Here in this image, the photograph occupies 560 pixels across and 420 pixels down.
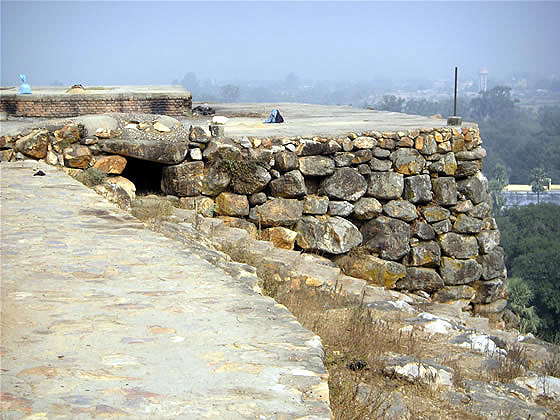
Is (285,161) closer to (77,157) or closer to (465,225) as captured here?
(77,157)

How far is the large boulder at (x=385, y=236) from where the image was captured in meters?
9.45

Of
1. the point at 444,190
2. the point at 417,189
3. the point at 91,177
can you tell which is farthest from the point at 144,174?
the point at 444,190

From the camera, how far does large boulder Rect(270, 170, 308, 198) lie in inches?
358

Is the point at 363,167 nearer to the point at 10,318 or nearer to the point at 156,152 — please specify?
the point at 156,152

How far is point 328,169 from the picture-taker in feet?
30.5

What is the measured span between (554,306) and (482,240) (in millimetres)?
24786

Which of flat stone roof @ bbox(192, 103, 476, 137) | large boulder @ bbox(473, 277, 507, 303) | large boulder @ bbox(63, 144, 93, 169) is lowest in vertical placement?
large boulder @ bbox(473, 277, 507, 303)

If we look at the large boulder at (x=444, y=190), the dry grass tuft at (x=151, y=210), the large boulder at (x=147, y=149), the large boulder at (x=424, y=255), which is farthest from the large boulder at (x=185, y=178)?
the large boulder at (x=444, y=190)

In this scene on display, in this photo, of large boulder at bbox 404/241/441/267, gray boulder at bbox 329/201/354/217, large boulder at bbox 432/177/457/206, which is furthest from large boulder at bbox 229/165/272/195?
large boulder at bbox 432/177/457/206

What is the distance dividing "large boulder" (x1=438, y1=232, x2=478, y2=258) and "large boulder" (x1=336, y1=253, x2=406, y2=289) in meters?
0.85

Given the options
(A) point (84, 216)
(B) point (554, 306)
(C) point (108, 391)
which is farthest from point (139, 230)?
(B) point (554, 306)

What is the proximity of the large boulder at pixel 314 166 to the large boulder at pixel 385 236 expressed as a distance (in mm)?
1005

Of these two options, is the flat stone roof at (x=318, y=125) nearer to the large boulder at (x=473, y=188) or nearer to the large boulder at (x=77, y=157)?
the large boulder at (x=473, y=188)

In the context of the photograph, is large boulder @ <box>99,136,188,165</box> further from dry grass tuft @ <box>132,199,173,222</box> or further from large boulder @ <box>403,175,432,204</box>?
large boulder @ <box>403,175,432,204</box>
